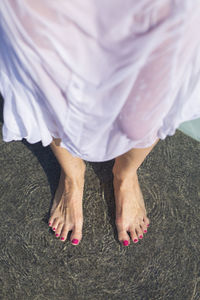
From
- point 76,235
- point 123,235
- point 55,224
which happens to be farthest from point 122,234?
point 55,224

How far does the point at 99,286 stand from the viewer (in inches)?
55.1

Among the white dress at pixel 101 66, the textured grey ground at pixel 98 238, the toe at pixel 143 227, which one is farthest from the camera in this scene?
the toe at pixel 143 227

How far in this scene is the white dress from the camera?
0.57m

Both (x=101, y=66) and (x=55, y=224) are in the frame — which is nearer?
(x=101, y=66)

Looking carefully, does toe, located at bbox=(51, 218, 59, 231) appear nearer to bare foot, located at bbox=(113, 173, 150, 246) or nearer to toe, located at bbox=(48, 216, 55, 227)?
toe, located at bbox=(48, 216, 55, 227)

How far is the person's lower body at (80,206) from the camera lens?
58.0 inches

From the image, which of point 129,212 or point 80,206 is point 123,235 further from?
point 80,206

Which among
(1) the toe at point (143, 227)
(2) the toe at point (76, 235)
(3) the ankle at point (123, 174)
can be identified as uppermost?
(3) the ankle at point (123, 174)

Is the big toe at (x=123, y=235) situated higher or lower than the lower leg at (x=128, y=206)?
lower

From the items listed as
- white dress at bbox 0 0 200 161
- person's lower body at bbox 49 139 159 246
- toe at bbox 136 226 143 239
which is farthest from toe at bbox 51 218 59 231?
white dress at bbox 0 0 200 161

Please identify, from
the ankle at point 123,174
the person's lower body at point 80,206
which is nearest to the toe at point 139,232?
the person's lower body at point 80,206

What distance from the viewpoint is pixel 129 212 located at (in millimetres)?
1505

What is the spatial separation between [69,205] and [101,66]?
3.28 ft

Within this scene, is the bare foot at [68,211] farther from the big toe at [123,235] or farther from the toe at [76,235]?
the big toe at [123,235]
